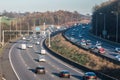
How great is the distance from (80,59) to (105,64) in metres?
13.1

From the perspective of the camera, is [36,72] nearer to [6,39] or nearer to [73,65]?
[73,65]

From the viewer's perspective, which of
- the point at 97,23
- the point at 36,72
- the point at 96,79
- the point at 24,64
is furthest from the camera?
the point at 97,23

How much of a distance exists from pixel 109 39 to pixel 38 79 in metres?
75.1

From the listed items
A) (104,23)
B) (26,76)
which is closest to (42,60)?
(26,76)

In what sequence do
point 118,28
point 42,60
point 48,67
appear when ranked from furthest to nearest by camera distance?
point 118,28
point 42,60
point 48,67

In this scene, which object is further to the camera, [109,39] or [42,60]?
[109,39]

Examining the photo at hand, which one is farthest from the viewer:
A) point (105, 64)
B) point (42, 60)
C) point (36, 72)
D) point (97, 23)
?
point (97, 23)

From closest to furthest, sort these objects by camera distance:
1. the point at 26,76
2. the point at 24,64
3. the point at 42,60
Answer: the point at 26,76
the point at 24,64
the point at 42,60

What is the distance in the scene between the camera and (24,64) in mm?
73375


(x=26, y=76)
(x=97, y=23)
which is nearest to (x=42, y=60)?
(x=26, y=76)

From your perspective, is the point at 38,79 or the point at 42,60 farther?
the point at 42,60

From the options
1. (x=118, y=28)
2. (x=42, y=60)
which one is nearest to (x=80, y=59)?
(x=42, y=60)

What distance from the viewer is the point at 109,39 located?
410 feet

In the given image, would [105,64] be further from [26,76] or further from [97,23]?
[97,23]
